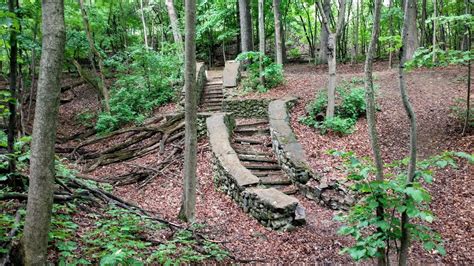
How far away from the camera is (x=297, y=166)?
26.3 feet

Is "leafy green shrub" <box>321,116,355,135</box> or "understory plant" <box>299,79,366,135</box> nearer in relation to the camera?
"leafy green shrub" <box>321,116,355,135</box>

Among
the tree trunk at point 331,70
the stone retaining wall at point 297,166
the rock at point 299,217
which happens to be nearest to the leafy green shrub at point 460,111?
the tree trunk at point 331,70

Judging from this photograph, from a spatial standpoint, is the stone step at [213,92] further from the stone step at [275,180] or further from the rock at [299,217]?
the rock at [299,217]

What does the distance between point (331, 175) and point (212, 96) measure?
7.03 metres

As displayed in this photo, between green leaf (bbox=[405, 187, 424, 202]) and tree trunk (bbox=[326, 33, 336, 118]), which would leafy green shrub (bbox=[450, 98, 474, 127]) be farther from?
green leaf (bbox=[405, 187, 424, 202])

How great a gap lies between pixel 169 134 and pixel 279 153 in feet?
12.5

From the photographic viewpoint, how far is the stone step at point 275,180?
8.29 m

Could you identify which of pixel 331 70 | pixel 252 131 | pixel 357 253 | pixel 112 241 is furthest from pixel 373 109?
pixel 252 131

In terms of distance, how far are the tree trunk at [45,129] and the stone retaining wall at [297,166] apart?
5.84m

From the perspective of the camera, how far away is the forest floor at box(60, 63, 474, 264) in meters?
5.56

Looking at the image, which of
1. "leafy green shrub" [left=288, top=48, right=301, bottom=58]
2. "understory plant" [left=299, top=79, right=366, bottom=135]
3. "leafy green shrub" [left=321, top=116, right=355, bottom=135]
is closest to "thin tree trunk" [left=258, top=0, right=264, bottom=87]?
"understory plant" [left=299, top=79, right=366, bottom=135]

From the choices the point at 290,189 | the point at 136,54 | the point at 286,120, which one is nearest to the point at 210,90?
the point at 136,54

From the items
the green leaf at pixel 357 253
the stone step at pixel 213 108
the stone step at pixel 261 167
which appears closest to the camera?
the green leaf at pixel 357 253

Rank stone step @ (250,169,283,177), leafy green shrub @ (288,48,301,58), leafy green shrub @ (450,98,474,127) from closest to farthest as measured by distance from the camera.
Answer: leafy green shrub @ (450,98,474,127)
stone step @ (250,169,283,177)
leafy green shrub @ (288,48,301,58)
